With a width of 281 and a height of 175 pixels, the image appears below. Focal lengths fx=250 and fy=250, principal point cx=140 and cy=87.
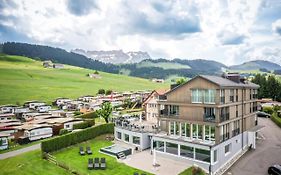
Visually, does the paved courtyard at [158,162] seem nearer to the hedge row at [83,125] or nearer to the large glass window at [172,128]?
the large glass window at [172,128]

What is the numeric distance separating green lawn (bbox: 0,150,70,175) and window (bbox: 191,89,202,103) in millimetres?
20562

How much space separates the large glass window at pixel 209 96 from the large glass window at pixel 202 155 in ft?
22.9

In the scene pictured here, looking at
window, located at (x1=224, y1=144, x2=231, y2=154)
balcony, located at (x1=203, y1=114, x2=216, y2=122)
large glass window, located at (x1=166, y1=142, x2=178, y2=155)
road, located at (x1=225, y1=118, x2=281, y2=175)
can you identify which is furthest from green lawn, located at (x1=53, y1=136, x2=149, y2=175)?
road, located at (x1=225, y1=118, x2=281, y2=175)

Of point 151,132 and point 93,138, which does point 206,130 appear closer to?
point 151,132

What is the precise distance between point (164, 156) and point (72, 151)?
15.7m

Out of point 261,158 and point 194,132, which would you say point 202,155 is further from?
point 261,158

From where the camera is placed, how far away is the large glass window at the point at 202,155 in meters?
33.4

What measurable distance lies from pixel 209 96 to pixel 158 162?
11850mm

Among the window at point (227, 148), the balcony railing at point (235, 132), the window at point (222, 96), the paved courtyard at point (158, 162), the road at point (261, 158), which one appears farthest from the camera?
the balcony railing at point (235, 132)

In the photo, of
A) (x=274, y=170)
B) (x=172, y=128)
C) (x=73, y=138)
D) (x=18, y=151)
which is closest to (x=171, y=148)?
(x=172, y=128)

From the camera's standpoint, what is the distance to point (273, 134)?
2068 inches

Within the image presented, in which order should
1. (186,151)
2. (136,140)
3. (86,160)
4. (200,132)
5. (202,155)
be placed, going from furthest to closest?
(136,140), (86,160), (200,132), (186,151), (202,155)

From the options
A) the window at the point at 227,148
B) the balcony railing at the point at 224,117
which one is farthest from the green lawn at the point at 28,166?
the window at the point at 227,148

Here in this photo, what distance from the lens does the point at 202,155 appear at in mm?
34156
